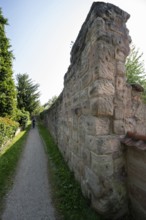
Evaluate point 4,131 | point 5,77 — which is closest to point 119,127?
point 4,131

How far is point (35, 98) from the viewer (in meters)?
27.8

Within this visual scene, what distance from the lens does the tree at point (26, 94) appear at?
86.3ft

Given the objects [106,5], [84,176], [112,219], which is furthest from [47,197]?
[106,5]

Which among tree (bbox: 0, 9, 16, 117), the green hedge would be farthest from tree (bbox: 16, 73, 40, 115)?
the green hedge

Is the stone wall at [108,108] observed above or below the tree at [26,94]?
below

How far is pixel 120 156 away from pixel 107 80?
1.25m

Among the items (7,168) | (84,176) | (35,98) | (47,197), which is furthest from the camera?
(35,98)

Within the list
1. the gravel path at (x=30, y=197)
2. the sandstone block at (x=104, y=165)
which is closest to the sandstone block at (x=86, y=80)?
the sandstone block at (x=104, y=165)

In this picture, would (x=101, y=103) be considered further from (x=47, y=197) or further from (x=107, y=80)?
(x=47, y=197)

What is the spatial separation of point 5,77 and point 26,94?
47.4ft

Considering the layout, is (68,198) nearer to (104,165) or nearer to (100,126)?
(104,165)

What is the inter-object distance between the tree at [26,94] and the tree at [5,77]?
13.1m

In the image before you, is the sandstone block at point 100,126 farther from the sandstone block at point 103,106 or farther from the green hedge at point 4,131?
the green hedge at point 4,131

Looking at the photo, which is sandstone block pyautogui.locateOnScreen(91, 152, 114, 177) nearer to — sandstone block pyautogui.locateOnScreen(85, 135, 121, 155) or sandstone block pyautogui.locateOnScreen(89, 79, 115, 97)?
sandstone block pyautogui.locateOnScreen(85, 135, 121, 155)
